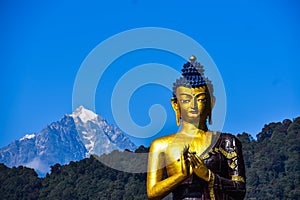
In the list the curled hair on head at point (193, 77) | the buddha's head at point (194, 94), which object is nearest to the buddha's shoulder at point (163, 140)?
the buddha's head at point (194, 94)

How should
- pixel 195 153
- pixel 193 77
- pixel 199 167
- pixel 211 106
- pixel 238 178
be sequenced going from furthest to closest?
pixel 211 106 → pixel 193 77 → pixel 238 178 → pixel 195 153 → pixel 199 167

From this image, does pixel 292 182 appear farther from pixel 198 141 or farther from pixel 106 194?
pixel 198 141

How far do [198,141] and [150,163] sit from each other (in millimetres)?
750

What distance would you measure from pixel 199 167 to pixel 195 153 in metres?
0.26

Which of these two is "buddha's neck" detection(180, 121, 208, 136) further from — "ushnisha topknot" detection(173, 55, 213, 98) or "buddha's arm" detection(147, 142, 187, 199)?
"ushnisha topknot" detection(173, 55, 213, 98)

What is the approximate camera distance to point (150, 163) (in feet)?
44.7

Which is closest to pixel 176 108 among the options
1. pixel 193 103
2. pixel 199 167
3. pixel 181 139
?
pixel 193 103

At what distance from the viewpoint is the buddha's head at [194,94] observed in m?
13.5

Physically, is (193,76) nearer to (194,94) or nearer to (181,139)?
(194,94)

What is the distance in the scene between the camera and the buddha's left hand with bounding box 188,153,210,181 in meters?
12.8

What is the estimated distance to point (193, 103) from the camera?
13.5 m

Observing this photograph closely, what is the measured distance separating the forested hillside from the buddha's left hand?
35780 millimetres

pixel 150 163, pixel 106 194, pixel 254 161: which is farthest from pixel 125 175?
pixel 150 163

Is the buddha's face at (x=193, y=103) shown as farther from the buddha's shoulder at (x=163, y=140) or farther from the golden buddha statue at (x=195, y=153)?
the buddha's shoulder at (x=163, y=140)
